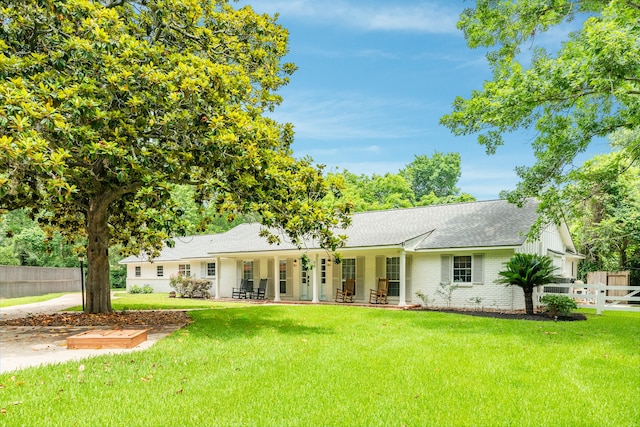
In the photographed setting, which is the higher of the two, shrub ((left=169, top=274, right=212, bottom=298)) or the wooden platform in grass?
the wooden platform in grass

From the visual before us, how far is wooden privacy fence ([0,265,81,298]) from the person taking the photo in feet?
89.2

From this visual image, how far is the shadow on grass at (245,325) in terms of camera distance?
10.5 metres

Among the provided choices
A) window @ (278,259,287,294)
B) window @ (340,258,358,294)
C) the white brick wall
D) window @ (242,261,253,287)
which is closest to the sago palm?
the white brick wall

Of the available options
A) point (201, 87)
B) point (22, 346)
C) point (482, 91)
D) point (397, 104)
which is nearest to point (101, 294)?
point (22, 346)

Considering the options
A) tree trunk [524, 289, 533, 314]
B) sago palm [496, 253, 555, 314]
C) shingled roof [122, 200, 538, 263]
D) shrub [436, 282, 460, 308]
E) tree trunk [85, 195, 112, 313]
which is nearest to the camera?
tree trunk [85, 195, 112, 313]

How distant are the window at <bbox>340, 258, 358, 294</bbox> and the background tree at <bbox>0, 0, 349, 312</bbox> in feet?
34.7

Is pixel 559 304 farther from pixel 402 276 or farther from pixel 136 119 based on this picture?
pixel 136 119

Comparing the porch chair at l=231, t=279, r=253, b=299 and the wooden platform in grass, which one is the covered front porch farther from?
the wooden platform in grass

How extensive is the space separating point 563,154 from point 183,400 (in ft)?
47.3

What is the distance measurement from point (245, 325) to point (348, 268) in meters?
11.0

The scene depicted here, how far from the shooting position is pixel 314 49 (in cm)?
1828

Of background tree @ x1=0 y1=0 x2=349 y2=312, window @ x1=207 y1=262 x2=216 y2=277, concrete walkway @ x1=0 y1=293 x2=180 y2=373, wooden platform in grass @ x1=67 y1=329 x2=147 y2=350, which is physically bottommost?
window @ x1=207 y1=262 x2=216 y2=277

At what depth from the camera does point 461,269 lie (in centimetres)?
1939

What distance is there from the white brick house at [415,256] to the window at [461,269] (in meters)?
0.04
